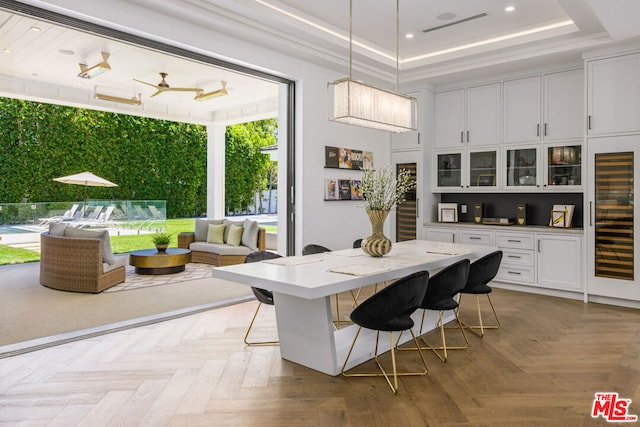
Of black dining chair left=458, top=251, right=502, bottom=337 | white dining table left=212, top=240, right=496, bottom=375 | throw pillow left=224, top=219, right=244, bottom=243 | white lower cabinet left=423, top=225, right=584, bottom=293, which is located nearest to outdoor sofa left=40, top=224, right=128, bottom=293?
throw pillow left=224, top=219, right=244, bottom=243

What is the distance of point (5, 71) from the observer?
12.4ft

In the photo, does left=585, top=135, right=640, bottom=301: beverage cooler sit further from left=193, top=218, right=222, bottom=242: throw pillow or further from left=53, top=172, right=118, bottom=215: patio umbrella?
left=53, top=172, right=118, bottom=215: patio umbrella

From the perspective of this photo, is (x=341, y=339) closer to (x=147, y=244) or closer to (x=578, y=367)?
(x=578, y=367)

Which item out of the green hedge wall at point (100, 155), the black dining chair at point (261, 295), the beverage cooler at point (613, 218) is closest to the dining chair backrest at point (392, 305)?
the black dining chair at point (261, 295)

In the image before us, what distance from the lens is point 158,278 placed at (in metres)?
6.37

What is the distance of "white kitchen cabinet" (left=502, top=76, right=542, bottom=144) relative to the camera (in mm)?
5797

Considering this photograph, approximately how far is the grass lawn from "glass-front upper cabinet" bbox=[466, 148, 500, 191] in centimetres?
284

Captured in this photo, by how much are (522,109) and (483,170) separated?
92cm

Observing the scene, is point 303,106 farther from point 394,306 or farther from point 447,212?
point 394,306

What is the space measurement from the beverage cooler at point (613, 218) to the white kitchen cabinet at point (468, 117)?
1.35m

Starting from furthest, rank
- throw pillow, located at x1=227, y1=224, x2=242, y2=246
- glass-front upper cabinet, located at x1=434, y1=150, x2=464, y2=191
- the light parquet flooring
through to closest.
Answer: throw pillow, located at x1=227, y1=224, x2=242, y2=246 → glass-front upper cabinet, located at x1=434, y1=150, x2=464, y2=191 → the light parquet flooring

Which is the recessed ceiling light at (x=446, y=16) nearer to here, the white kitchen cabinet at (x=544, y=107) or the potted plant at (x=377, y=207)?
the white kitchen cabinet at (x=544, y=107)

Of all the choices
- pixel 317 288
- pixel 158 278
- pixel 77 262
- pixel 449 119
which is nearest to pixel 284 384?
pixel 317 288

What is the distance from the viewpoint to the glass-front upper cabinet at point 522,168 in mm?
5820
